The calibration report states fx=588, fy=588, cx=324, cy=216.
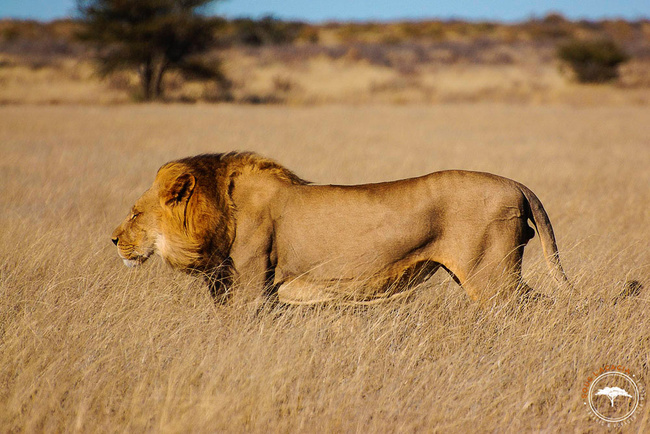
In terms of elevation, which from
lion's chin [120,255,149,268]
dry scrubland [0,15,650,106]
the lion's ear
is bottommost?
dry scrubland [0,15,650,106]

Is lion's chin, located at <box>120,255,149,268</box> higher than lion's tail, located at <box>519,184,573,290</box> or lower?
lower

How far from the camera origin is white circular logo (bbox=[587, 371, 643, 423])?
113 inches

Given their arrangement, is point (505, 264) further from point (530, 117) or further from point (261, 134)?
point (530, 117)

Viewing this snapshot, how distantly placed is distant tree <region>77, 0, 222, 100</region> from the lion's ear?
23717mm

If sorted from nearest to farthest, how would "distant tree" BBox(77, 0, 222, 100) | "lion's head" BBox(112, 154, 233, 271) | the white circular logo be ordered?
the white circular logo
"lion's head" BBox(112, 154, 233, 271)
"distant tree" BBox(77, 0, 222, 100)

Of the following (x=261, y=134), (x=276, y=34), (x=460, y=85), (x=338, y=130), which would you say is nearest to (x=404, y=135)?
(x=338, y=130)

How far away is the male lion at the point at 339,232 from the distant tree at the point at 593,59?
3196 centimetres

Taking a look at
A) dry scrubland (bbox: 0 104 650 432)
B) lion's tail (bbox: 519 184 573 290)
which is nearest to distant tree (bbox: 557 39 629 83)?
dry scrubland (bbox: 0 104 650 432)

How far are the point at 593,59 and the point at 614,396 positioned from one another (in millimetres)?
33541

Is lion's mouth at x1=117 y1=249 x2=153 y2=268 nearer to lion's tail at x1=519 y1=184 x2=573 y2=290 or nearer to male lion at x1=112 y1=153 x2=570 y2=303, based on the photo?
male lion at x1=112 y1=153 x2=570 y2=303

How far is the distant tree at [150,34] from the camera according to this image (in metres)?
25.5

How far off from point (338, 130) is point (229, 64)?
19.2 metres

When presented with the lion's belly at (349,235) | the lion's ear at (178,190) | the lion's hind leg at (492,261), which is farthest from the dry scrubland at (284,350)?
the lion's ear at (178,190)

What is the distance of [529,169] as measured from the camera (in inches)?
409
